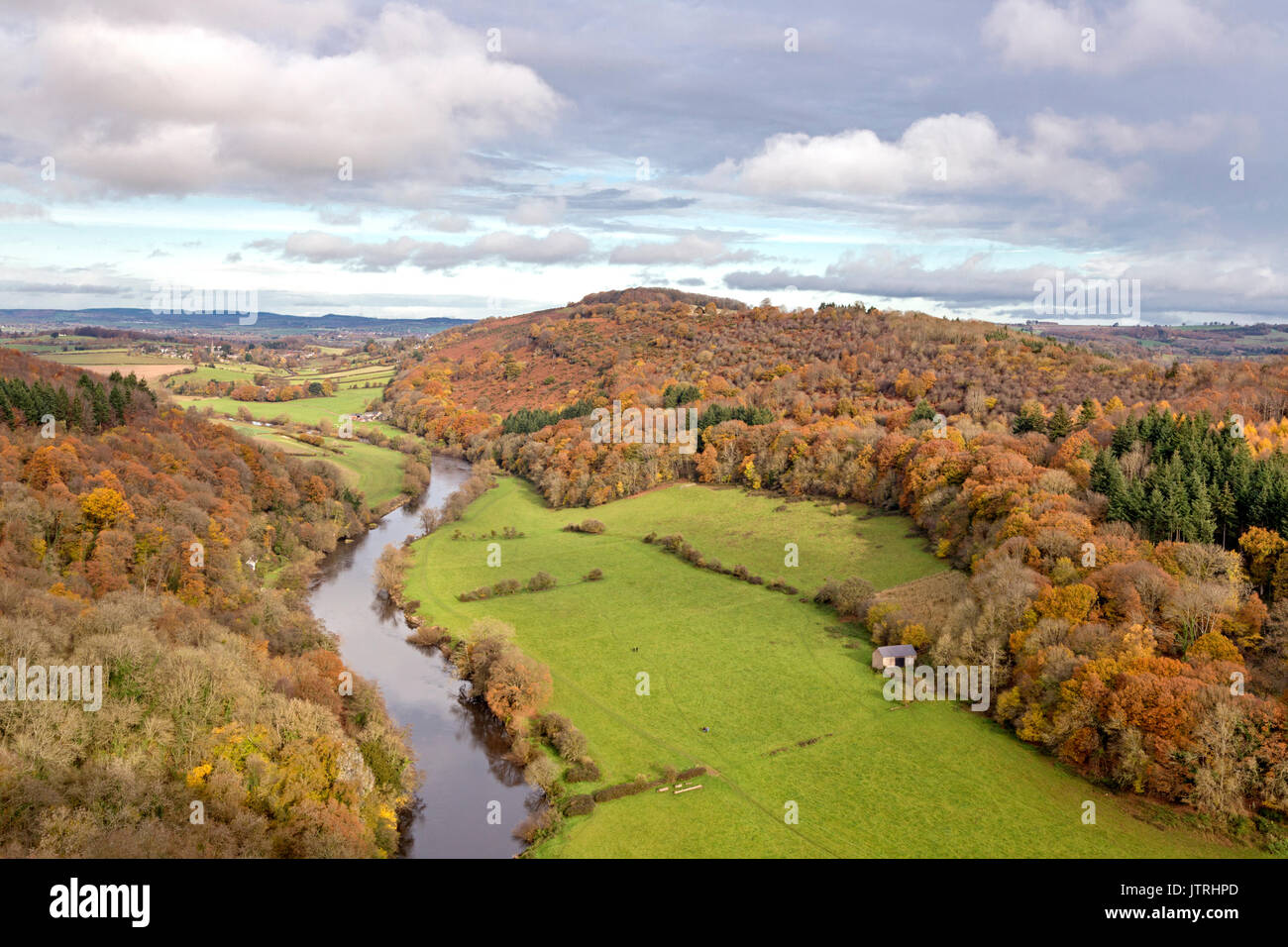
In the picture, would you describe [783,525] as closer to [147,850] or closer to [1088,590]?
[1088,590]

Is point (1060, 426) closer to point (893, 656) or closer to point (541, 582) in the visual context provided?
point (893, 656)

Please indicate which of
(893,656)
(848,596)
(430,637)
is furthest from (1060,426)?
(430,637)

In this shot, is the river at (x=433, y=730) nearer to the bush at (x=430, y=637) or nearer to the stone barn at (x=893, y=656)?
the bush at (x=430, y=637)

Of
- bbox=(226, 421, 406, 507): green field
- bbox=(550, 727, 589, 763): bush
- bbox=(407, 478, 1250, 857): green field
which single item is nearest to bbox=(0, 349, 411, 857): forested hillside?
bbox=(550, 727, 589, 763): bush

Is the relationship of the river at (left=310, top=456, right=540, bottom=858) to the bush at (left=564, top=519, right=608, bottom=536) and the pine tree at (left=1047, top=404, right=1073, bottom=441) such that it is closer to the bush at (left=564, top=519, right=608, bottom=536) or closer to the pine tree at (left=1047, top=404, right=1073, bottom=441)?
the bush at (left=564, top=519, right=608, bottom=536)
